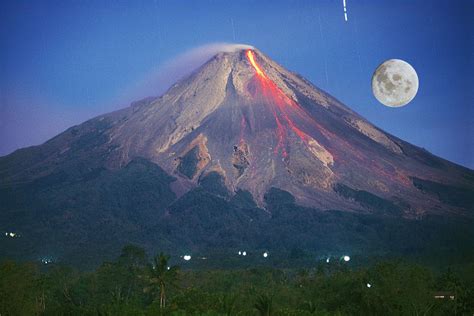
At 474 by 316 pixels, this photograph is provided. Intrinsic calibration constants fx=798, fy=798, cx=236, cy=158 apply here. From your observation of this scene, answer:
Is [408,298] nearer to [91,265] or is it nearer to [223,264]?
[223,264]

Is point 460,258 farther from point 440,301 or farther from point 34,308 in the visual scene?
point 34,308

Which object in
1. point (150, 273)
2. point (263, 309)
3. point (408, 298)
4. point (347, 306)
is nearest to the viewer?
point (263, 309)

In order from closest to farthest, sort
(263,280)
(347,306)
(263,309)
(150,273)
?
(263,309), (347,306), (150,273), (263,280)

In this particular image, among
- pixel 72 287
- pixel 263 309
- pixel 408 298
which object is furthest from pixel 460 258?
pixel 263 309

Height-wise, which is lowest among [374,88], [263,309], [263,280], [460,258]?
[460,258]

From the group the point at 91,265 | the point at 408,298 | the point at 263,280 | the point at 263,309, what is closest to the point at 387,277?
the point at 408,298

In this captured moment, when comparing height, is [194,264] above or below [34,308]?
below

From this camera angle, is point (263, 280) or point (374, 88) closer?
point (374, 88)
